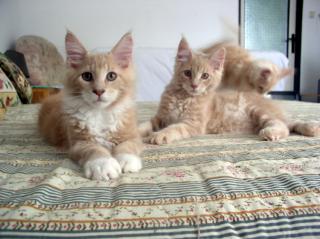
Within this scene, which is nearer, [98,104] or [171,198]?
[171,198]

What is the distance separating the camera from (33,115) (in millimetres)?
1840

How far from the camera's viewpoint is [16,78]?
7.48 feet

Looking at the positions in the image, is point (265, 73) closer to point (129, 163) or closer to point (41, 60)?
point (129, 163)

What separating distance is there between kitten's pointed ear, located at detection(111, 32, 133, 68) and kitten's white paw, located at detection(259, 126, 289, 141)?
65 centimetres

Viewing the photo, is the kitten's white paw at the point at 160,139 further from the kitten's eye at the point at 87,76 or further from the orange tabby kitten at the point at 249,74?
the orange tabby kitten at the point at 249,74

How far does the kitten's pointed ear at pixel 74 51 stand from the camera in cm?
102

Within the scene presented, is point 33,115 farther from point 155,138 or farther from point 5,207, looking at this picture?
point 5,207

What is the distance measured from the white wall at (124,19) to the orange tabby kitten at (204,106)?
231 centimetres

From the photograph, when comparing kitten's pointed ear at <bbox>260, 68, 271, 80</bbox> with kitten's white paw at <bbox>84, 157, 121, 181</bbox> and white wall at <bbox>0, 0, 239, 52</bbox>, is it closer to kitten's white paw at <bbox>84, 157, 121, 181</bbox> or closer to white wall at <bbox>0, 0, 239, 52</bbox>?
kitten's white paw at <bbox>84, 157, 121, 181</bbox>

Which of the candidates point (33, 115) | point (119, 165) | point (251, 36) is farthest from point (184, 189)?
point (251, 36)

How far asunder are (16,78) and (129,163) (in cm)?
185

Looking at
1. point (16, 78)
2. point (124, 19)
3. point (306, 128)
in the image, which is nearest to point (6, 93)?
point (16, 78)

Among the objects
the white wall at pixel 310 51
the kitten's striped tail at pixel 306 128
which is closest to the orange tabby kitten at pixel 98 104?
the kitten's striped tail at pixel 306 128

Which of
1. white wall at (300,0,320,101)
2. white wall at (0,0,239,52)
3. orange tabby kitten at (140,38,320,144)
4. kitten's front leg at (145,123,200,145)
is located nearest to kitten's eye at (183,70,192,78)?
orange tabby kitten at (140,38,320,144)
